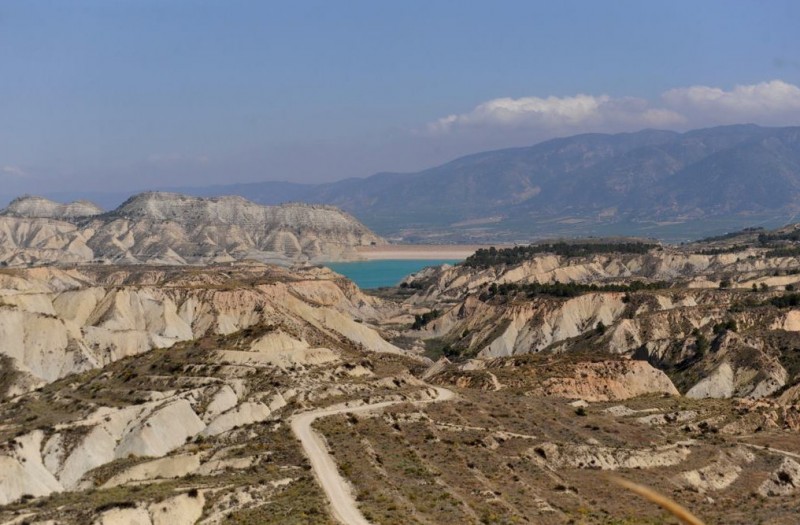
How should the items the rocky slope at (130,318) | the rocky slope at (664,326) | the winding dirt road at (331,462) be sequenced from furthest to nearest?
the rocky slope at (130,318) → the rocky slope at (664,326) → the winding dirt road at (331,462)

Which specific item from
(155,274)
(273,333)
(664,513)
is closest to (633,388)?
(273,333)

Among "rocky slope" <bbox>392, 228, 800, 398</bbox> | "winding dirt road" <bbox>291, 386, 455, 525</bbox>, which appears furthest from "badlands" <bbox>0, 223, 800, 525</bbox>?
"rocky slope" <bbox>392, 228, 800, 398</bbox>

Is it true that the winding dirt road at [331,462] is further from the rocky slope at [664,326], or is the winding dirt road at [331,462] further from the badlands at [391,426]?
the rocky slope at [664,326]

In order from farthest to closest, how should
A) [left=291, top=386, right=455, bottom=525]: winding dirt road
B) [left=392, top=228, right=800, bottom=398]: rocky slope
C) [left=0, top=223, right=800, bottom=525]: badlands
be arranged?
[left=392, top=228, right=800, bottom=398]: rocky slope → [left=0, top=223, right=800, bottom=525]: badlands → [left=291, top=386, right=455, bottom=525]: winding dirt road

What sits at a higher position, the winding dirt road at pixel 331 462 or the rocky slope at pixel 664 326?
the winding dirt road at pixel 331 462

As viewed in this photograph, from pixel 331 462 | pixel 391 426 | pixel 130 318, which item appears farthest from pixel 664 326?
pixel 331 462

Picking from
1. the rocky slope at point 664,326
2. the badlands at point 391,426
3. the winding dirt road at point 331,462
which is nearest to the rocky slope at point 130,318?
the badlands at point 391,426

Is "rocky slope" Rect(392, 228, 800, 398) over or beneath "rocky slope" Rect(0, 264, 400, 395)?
beneath

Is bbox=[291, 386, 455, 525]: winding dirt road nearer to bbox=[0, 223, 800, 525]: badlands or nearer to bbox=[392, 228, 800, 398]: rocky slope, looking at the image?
bbox=[0, 223, 800, 525]: badlands

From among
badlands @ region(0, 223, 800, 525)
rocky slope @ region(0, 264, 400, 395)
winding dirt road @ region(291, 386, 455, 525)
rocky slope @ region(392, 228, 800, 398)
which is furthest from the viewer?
rocky slope @ region(0, 264, 400, 395)
